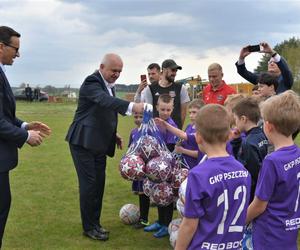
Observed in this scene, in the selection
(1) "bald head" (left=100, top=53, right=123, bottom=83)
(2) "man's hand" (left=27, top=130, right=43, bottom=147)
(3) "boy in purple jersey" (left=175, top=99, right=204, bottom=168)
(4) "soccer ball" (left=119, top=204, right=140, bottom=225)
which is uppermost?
(1) "bald head" (left=100, top=53, right=123, bottom=83)

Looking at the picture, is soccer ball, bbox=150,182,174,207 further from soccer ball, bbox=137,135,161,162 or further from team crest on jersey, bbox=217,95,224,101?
team crest on jersey, bbox=217,95,224,101

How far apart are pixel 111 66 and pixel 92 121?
2.74 feet

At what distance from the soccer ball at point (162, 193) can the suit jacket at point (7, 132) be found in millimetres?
1846

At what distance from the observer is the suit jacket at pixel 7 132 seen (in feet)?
15.6

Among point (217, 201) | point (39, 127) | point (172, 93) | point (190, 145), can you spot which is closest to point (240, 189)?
point (217, 201)

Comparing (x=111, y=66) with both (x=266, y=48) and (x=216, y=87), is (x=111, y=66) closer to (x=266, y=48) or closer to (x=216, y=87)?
(x=266, y=48)

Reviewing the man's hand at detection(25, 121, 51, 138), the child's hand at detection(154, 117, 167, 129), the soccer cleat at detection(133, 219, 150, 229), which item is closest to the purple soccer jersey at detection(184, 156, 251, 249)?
the child's hand at detection(154, 117, 167, 129)

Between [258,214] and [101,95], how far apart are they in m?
2.99

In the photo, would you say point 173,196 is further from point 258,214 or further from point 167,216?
point 258,214

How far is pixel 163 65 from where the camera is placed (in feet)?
26.2

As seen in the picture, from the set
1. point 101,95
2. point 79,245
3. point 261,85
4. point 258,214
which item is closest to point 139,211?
point 79,245

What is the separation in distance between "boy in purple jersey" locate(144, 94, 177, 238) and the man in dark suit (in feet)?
4.43

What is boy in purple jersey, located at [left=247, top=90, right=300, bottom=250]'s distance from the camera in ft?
11.5

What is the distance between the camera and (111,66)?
20.4 feet
